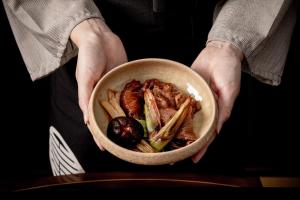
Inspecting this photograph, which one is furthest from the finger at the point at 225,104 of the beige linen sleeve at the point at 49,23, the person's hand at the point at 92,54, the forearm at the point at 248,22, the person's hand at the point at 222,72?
the beige linen sleeve at the point at 49,23

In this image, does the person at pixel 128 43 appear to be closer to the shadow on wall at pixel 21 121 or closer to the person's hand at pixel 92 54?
the person's hand at pixel 92 54

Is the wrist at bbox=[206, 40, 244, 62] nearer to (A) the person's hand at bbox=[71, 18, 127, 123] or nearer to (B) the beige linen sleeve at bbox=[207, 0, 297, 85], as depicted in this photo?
(B) the beige linen sleeve at bbox=[207, 0, 297, 85]

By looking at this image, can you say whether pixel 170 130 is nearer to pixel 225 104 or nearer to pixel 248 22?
pixel 225 104

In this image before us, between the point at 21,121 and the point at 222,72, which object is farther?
the point at 21,121

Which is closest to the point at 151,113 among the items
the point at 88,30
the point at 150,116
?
the point at 150,116

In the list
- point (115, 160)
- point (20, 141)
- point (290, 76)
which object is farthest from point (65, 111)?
point (290, 76)

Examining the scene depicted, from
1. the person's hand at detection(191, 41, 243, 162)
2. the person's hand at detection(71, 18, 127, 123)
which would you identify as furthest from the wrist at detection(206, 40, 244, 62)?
the person's hand at detection(71, 18, 127, 123)
